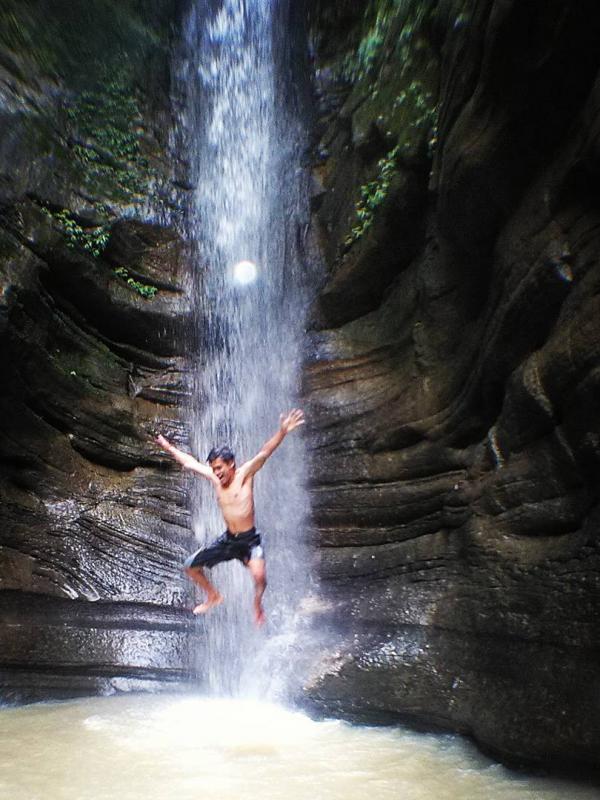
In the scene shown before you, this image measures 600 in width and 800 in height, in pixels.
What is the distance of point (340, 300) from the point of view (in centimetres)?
863

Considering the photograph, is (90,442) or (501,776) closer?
(501,776)

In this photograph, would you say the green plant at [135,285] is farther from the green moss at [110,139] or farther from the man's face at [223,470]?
the man's face at [223,470]

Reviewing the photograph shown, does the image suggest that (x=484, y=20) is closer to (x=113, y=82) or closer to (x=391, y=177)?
(x=391, y=177)

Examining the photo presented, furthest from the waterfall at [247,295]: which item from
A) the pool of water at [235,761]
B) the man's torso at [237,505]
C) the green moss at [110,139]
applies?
the man's torso at [237,505]

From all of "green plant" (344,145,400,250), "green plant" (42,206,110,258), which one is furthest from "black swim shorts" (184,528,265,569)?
"green plant" (42,206,110,258)

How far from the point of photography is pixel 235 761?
402 centimetres

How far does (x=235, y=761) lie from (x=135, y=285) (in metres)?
7.26

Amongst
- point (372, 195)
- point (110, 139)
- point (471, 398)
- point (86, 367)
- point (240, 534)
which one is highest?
point (110, 139)

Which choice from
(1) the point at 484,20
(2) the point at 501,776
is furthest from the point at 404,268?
(2) the point at 501,776

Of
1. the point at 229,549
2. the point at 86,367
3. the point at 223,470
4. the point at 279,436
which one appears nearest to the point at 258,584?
the point at 229,549

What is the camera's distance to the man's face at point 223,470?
5711mm

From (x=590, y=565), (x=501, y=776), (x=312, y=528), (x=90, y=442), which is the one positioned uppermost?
(x=90, y=442)

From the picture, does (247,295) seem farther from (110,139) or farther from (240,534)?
(240,534)

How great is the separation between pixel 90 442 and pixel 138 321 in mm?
2186
